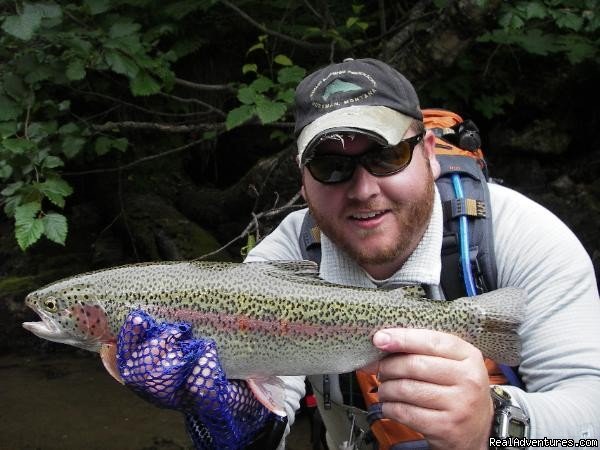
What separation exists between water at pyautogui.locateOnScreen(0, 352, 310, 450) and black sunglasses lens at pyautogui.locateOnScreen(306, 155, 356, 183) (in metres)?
3.36

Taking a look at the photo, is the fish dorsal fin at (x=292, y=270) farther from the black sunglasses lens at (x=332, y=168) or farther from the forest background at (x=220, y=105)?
the forest background at (x=220, y=105)

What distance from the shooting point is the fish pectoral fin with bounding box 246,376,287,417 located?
248cm

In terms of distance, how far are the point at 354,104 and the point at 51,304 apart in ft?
5.26

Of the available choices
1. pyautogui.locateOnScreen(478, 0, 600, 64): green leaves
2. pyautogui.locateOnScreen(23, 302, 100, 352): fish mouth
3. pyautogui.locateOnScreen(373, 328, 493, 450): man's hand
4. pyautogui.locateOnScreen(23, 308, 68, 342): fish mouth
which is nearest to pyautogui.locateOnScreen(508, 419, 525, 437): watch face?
pyautogui.locateOnScreen(373, 328, 493, 450): man's hand

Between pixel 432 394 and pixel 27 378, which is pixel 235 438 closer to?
pixel 432 394

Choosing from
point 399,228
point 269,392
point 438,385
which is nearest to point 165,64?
point 399,228

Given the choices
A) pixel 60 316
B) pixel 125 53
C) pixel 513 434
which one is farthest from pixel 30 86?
pixel 513 434

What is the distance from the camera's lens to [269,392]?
2.52 metres

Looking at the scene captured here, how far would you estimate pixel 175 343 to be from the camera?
2.27m

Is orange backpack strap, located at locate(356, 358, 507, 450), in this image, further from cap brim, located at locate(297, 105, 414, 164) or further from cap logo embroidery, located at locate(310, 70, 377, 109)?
cap logo embroidery, located at locate(310, 70, 377, 109)

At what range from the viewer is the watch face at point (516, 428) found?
2.19 meters

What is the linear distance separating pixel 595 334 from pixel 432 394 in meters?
0.91

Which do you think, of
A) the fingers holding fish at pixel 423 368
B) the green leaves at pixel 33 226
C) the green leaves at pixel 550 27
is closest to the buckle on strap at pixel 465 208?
the fingers holding fish at pixel 423 368

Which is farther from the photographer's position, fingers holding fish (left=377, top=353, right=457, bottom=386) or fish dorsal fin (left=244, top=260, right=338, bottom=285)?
fish dorsal fin (left=244, top=260, right=338, bottom=285)
